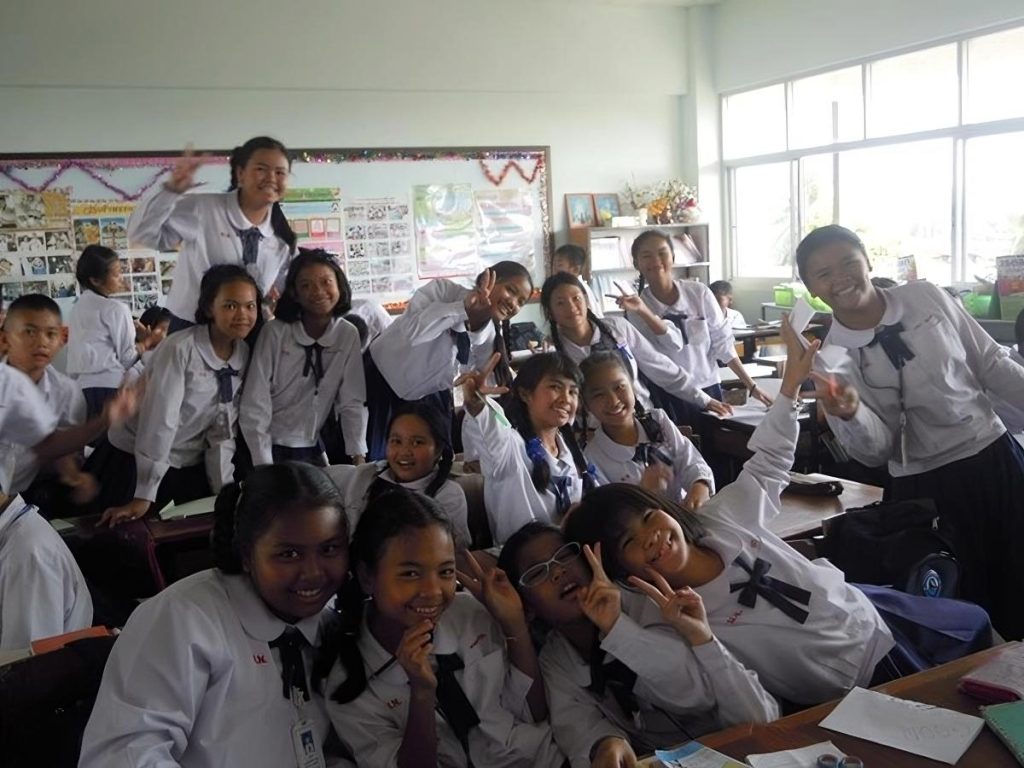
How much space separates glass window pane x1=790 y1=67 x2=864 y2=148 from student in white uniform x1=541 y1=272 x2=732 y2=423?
15.7 ft

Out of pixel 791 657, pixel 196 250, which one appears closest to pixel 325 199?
pixel 196 250

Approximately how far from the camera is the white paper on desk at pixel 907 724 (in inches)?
47.6

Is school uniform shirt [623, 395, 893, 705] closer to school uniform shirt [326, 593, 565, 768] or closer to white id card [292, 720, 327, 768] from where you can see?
school uniform shirt [326, 593, 565, 768]

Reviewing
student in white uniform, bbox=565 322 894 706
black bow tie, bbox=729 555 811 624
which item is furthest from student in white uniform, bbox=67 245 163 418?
black bow tie, bbox=729 555 811 624

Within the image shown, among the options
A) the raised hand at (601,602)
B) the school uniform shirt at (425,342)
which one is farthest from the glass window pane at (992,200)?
the raised hand at (601,602)

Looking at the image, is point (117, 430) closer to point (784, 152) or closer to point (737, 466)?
point (737, 466)

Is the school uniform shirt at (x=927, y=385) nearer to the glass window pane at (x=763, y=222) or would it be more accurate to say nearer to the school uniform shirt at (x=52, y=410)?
the school uniform shirt at (x=52, y=410)

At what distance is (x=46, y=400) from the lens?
9.18ft

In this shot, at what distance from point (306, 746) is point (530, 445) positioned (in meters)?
1.28

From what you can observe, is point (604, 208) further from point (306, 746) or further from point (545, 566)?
point (306, 746)

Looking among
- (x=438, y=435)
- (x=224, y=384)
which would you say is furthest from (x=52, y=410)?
(x=438, y=435)

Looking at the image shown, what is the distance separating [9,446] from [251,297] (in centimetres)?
89

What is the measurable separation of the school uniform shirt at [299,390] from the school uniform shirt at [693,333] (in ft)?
4.73

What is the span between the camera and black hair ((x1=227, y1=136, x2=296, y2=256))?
3195 mm
